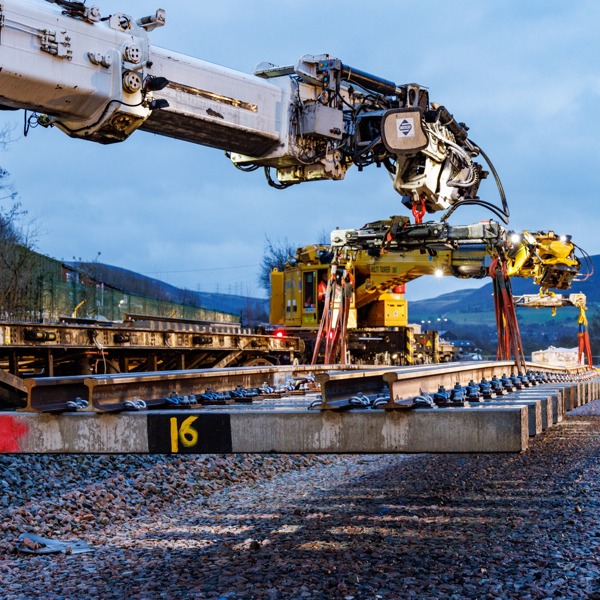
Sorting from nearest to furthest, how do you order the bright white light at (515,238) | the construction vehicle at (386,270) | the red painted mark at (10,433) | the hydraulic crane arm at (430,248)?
1. the red painted mark at (10,433)
2. the hydraulic crane arm at (430,248)
3. the construction vehicle at (386,270)
4. the bright white light at (515,238)

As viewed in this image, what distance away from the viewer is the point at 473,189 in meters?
13.2

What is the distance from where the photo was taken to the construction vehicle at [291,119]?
6723 millimetres

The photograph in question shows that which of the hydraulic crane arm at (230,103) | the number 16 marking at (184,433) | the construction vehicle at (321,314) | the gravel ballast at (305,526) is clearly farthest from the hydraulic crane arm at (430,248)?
the number 16 marking at (184,433)

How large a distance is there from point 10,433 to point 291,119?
5.79m

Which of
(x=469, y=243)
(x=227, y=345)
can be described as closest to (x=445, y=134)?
(x=469, y=243)

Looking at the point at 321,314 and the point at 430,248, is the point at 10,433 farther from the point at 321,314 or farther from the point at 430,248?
the point at 321,314

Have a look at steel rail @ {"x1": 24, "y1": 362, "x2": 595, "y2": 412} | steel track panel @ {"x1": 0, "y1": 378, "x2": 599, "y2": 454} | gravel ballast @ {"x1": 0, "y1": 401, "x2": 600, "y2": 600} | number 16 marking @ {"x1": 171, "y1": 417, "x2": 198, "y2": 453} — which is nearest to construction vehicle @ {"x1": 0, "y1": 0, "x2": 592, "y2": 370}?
steel rail @ {"x1": 24, "y1": 362, "x2": 595, "y2": 412}

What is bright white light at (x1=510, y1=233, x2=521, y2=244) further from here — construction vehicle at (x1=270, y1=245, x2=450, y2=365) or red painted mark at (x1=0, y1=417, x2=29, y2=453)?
red painted mark at (x1=0, y1=417, x2=29, y2=453)

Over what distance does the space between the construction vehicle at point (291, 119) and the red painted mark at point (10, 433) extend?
3242 mm

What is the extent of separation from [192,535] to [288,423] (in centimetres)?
210

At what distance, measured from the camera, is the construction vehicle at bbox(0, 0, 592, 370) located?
6723mm

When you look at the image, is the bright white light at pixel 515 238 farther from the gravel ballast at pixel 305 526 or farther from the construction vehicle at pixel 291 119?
the gravel ballast at pixel 305 526

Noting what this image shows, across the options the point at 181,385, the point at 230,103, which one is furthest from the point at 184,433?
the point at 230,103

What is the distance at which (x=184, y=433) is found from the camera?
4.05 m
